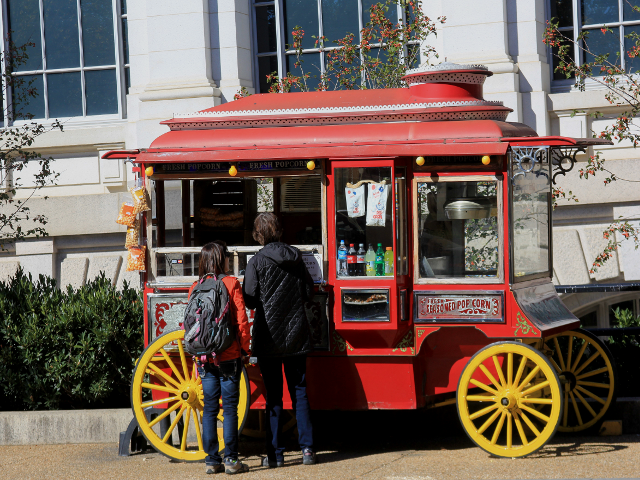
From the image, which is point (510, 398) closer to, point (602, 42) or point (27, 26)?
point (602, 42)

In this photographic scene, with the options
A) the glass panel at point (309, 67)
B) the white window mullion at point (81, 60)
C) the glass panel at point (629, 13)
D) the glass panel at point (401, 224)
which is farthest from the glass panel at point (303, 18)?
the glass panel at point (401, 224)

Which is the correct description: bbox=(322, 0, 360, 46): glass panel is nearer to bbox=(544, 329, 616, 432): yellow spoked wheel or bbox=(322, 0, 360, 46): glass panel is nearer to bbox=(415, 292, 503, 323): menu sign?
bbox=(544, 329, 616, 432): yellow spoked wheel

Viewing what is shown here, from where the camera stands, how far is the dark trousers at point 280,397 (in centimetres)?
606

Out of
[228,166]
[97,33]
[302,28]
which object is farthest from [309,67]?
[228,166]

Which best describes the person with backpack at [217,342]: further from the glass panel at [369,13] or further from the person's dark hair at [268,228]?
the glass panel at [369,13]

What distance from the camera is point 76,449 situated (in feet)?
22.9

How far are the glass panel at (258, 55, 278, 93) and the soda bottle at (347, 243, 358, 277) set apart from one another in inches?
234

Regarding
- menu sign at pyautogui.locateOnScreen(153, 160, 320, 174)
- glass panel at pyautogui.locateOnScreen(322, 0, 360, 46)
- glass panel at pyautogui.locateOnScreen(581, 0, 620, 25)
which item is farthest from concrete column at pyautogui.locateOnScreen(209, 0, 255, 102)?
menu sign at pyautogui.locateOnScreen(153, 160, 320, 174)

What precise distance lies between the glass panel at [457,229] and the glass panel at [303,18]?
564 cm

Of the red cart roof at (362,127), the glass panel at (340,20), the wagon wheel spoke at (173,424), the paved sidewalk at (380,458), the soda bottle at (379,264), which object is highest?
the glass panel at (340,20)

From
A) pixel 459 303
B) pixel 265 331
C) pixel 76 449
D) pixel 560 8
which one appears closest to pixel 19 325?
pixel 76 449

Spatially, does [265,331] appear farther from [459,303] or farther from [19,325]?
[19,325]

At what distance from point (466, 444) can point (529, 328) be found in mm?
1199

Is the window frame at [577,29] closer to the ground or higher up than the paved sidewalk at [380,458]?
higher up
